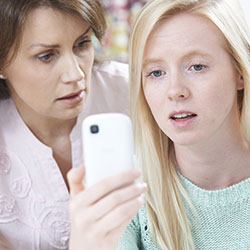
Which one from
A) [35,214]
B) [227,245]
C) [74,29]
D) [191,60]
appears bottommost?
[227,245]

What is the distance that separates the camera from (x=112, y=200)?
917 millimetres

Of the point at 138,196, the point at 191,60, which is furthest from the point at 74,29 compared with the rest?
the point at 138,196

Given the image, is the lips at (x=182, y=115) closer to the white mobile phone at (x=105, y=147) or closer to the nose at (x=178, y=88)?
the nose at (x=178, y=88)

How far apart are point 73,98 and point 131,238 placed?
42cm

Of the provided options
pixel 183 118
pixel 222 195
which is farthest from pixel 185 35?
pixel 222 195

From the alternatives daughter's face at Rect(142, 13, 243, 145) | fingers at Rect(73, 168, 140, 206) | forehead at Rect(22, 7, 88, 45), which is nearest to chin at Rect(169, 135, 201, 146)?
daughter's face at Rect(142, 13, 243, 145)

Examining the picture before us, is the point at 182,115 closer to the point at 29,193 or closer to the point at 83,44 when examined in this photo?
the point at 83,44

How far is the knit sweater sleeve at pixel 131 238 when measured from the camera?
1.27m

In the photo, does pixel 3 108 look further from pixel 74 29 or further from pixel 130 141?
pixel 130 141

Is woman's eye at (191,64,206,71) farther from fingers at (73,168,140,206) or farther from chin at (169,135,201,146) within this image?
fingers at (73,168,140,206)

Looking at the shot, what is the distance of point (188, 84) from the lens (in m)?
1.16

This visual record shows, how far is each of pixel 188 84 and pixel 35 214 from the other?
26.5 inches

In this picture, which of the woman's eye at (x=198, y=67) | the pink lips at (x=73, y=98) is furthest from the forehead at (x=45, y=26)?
the woman's eye at (x=198, y=67)

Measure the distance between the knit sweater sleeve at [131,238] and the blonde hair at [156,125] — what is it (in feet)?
0.17
